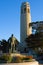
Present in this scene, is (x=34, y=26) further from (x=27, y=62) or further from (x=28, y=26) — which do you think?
(x=27, y=62)

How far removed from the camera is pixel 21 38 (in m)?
112

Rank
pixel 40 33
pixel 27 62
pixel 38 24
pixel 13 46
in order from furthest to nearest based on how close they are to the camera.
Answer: pixel 38 24, pixel 40 33, pixel 13 46, pixel 27 62

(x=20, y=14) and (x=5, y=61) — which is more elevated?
(x=20, y=14)

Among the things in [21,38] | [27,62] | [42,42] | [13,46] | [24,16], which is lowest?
[27,62]

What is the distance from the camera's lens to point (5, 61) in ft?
83.7

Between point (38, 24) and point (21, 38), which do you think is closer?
point (38, 24)

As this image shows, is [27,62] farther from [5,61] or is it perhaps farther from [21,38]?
[21,38]

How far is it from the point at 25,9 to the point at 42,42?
1871 inches

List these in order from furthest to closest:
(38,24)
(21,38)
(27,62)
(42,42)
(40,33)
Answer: (21,38), (38,24), (40,33), (42,42), (27,62)

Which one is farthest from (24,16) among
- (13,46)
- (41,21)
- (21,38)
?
(13,46)

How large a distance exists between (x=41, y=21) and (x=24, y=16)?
2194 cm

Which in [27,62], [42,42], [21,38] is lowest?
[27,62]

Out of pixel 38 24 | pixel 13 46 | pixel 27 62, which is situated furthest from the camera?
pixel 38 24

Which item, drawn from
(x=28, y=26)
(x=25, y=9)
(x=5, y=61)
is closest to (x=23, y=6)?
(x=25, y=9)
